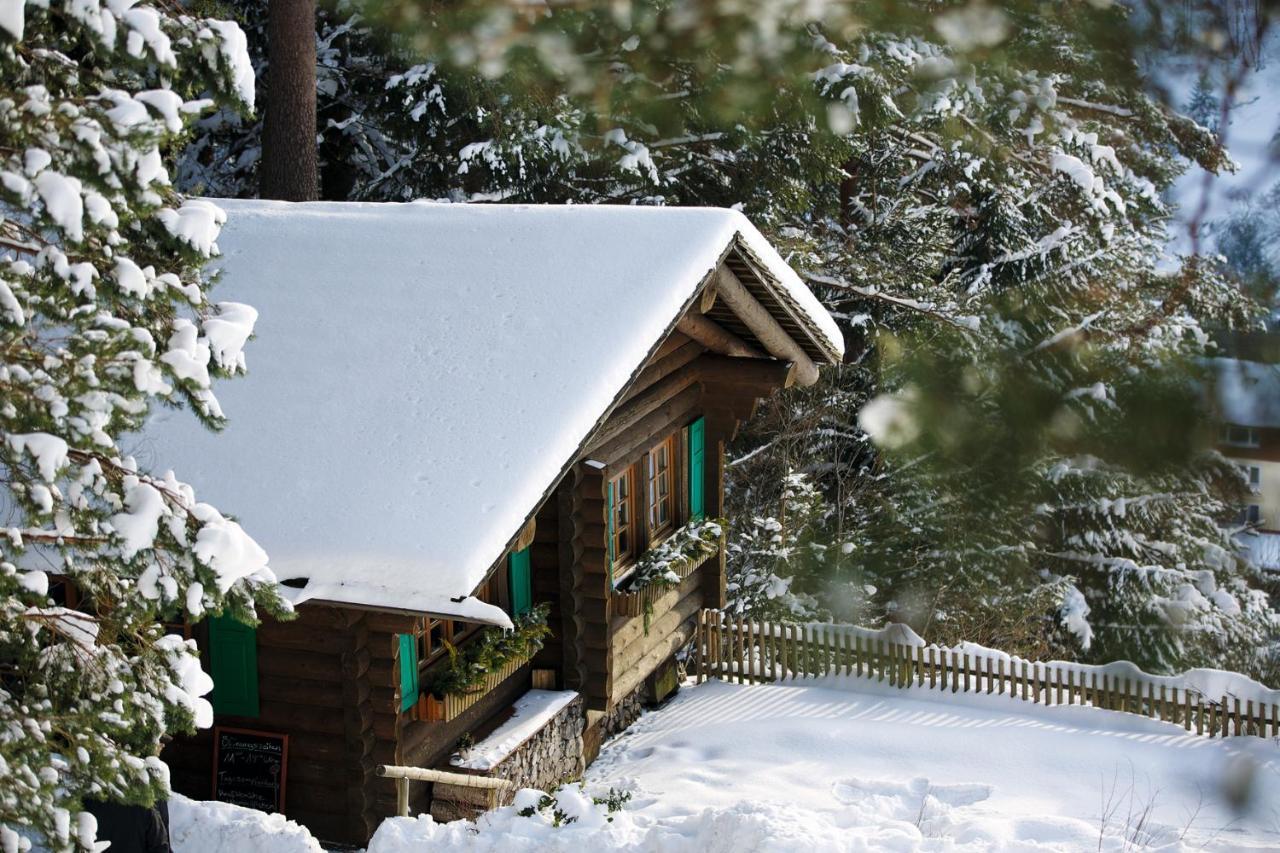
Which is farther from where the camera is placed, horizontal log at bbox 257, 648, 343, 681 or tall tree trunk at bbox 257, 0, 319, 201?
tall tree trunk at bbox 257, 0, 319, 201

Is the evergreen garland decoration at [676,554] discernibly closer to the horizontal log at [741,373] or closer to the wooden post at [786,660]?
the horizontal log at [741,373]

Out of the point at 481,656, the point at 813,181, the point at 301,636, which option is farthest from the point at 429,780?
the point at 813,181

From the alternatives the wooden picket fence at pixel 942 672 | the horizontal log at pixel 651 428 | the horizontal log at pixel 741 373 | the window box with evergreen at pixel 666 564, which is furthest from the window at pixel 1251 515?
the wooden picket fence at pixel 942 672

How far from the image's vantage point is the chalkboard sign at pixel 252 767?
9.01 metres

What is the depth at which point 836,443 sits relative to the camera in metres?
21.3

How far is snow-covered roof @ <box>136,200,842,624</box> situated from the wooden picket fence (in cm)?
426

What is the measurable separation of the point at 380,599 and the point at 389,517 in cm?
64

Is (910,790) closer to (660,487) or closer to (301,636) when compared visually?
(660,487)

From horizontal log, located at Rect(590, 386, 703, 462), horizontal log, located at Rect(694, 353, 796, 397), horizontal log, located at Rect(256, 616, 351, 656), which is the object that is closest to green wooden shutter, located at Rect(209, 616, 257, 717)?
horizontal log, located at Rect(256, 616, 351, 656)

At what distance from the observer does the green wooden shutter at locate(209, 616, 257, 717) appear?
29.1 ft

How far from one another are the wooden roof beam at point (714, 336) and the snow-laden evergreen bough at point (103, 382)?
6523 mm

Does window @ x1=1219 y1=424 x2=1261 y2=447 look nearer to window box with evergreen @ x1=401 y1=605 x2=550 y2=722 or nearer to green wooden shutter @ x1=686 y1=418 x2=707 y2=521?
window box with evergreen @ x1=401 y1=605 x2=550 y2=722

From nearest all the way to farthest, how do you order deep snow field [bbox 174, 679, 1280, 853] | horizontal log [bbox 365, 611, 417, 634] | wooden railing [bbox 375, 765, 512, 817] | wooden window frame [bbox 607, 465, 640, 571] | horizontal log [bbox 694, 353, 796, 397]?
deep snow field [bbox 174, 679, 1280, 853] < horizontal log [bbox 365, 611, 417, 634] < wooden railing [bbox 375, 765, 512, 817] < wooden window frame [bbox 607, 465, 640, 571] < horizontal log [bbox 694, 353, 796, 397]

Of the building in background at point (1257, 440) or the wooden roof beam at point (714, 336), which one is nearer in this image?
the building in background at point (1257, 440)
